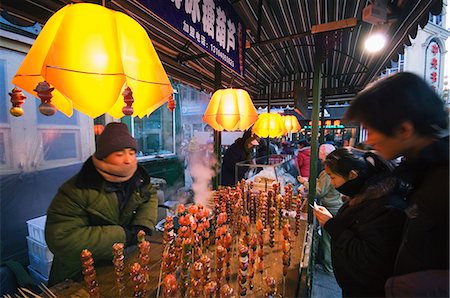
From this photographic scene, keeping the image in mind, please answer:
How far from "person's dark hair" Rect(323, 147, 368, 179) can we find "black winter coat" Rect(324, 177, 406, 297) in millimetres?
164

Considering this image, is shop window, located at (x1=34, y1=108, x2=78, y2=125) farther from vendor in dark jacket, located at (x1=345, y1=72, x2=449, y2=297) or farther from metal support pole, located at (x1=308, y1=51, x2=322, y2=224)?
vendor in dark jacket, located at (x1=345, y1=72, x2=449, y2=297)

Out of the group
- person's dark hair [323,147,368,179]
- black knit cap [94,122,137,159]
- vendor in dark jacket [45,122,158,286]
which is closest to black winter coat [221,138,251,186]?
person's dark hair [323,147,368,179]

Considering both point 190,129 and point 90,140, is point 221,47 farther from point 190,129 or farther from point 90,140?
point 190,129

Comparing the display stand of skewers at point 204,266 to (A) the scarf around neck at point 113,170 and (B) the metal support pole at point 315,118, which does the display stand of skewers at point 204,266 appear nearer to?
(A) the scarf around neck at point 113,170

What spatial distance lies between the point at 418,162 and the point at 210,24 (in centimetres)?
280

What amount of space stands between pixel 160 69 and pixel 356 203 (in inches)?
71.6

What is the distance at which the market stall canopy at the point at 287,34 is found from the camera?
7.68 feet

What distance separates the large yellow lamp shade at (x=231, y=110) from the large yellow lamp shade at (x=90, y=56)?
51.2 inches

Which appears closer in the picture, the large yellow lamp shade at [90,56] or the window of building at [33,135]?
the large yellow lamp shade at [90,56]

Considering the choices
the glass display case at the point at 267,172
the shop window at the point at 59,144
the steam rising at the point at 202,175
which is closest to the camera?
the steam rising at the point at 202,175

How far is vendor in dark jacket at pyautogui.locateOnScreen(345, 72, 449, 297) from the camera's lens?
922mm

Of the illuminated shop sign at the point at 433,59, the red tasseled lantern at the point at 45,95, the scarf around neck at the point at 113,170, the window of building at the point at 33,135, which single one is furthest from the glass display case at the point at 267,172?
the illuminated shop sign at the point at 433,59

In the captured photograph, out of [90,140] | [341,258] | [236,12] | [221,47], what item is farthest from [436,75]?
[90,140]

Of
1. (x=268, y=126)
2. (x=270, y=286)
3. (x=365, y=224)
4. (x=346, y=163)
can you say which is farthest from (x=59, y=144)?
(x=365, y=224)
